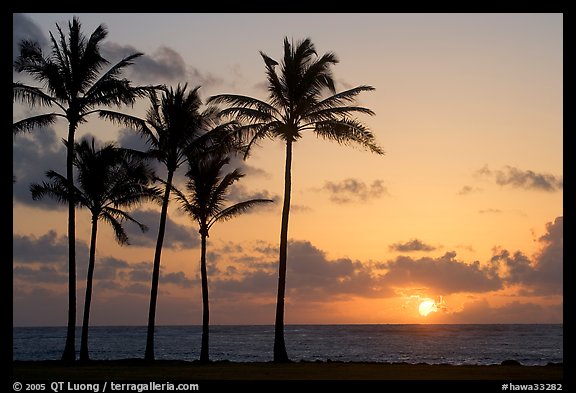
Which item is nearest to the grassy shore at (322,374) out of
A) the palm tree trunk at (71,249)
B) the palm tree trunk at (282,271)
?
the palm tree trunk at (282,271)

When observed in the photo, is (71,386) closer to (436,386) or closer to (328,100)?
(436,386)

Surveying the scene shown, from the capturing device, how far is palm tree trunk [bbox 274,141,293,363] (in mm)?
34500

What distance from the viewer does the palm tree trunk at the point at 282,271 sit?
113ft

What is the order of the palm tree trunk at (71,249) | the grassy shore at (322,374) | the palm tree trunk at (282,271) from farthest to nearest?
the palm tree trunk at (71,249), the palm tree trunk at (282,271), the grassy shore at (322,374)

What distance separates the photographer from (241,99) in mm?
35781

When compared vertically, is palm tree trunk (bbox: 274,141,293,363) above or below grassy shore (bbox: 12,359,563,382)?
above

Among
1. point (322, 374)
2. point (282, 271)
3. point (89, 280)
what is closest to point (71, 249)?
point (89, 280)

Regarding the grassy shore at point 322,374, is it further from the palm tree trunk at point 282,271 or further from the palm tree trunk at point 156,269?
the palm tree trunk at point 156,269

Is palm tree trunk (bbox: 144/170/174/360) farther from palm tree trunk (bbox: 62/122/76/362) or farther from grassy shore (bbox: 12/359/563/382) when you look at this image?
grassy shore (bbox: 12/359/563/382)

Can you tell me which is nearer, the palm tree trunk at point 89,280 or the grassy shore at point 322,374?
the grassy shore at point 322,374

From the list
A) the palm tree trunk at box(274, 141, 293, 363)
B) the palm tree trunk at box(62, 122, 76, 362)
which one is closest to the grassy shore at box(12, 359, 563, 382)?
the palm tree trunk at box(274, 141, 293, 363)

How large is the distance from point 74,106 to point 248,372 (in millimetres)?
15519
